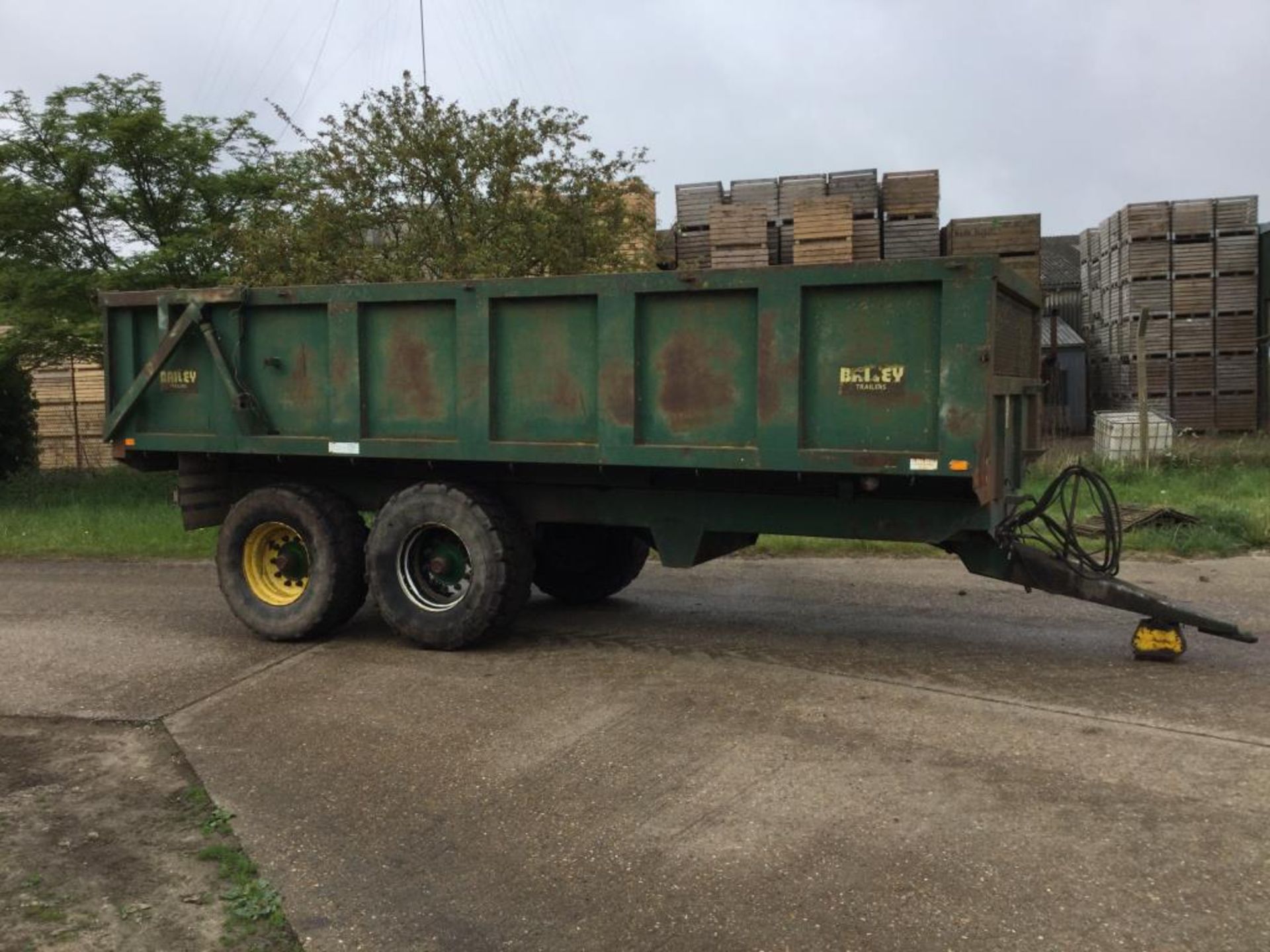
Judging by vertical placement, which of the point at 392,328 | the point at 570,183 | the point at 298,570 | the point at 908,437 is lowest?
the point at 298,570

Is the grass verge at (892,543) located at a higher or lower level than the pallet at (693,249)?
lower

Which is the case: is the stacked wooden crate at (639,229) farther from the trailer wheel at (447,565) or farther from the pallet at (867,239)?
the trailer wheel at (447,565)

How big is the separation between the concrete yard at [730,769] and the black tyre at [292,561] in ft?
0.68

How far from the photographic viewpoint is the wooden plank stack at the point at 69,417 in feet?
71.8

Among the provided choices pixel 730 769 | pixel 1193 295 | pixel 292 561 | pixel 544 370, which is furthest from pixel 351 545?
pixel 1193 295

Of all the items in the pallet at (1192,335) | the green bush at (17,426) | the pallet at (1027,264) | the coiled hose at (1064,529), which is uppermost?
the pallet at (1027,264)

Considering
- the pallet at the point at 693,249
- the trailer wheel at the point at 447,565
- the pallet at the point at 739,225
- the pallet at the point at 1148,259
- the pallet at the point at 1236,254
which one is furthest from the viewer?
the pallet at the point at 1148,259

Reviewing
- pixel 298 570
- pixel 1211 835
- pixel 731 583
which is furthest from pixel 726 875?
pixel 731 583

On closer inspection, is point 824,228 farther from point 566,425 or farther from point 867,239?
point 566,425

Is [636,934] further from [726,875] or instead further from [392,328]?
[392,328]

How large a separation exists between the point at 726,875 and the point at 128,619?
5.88 meters

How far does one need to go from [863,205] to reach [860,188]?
228 mm

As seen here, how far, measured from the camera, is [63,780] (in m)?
4.98

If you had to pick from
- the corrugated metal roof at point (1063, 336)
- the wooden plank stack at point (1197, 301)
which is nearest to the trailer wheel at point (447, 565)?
the wooden plank stack at point (1197, 301)
